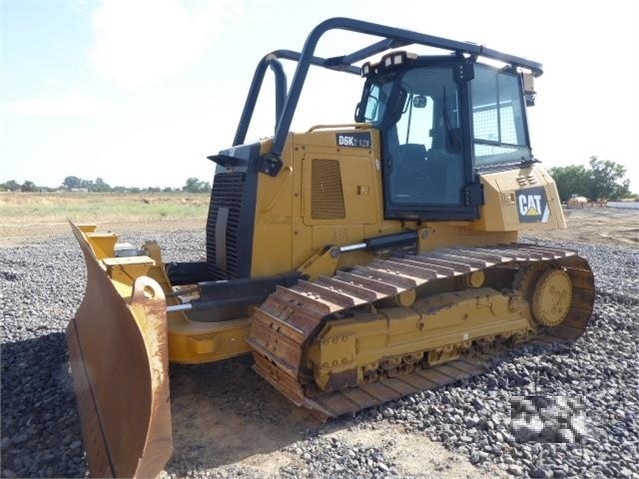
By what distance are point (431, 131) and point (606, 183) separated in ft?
177

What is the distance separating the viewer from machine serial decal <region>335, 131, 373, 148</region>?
506 centimetres

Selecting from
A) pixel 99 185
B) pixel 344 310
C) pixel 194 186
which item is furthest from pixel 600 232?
pixel 99 185

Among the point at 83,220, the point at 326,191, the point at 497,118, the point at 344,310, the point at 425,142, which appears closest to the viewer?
the point at 344,310

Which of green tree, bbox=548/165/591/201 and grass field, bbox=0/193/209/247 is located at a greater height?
green tree, bbox=548/165/591/201

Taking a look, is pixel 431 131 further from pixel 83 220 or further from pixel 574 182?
pixel 574 182

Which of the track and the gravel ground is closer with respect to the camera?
the gravel ground

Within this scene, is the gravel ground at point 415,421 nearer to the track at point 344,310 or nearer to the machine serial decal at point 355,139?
the track at point 344,310

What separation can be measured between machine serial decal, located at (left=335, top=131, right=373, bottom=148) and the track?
1156mm

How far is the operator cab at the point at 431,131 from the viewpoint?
5.28 metres

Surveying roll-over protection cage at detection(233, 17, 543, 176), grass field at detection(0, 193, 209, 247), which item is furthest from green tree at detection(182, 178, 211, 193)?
roll-over protection cage at detection(233, 17, 543, 176)

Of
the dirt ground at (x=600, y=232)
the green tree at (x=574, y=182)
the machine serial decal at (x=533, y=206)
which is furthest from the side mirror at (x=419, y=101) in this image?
the green tree at (x=574, y=182)

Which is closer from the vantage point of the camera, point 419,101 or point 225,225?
point 225,225

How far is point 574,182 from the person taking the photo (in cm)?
5184

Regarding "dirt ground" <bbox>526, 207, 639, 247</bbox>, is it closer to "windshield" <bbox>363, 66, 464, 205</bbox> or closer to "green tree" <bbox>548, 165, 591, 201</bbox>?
"windshield" <bbox>363, 66, 464, 205</bbox>
